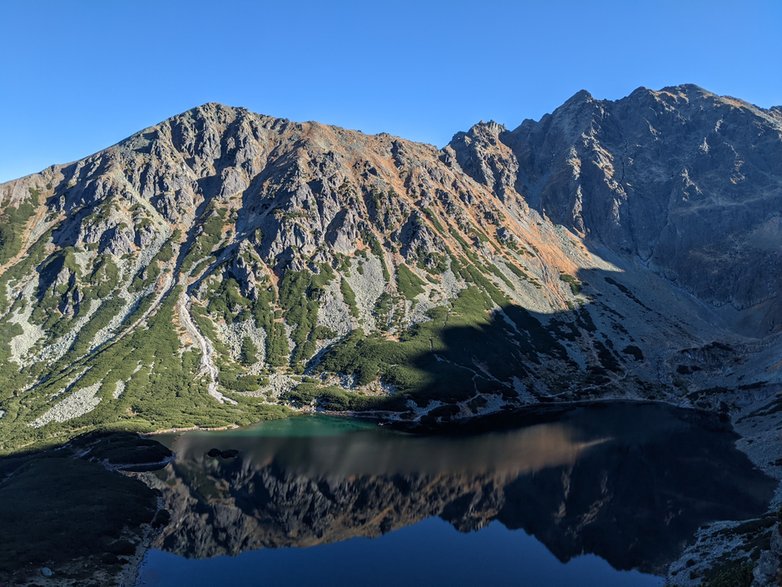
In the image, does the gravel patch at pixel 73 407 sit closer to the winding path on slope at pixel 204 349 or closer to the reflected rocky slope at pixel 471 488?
the winding path on slope at pixel 204 349

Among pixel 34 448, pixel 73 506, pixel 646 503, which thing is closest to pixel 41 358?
pixel 34 448

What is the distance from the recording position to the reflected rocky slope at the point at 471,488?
72875mm

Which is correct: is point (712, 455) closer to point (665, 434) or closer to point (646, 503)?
point (665, 434)

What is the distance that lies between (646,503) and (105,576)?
258 feet

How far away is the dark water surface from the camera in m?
63.6

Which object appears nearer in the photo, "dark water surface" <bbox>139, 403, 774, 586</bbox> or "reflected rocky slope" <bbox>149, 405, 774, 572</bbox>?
"dark water surface" <bbox>139, 403, 774, 586</bbox>

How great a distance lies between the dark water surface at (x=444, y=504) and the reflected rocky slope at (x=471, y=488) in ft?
1.12

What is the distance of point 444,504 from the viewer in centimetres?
8406

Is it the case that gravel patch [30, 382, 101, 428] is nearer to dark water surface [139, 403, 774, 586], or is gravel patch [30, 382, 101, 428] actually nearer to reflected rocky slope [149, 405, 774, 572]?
dark water surface [139, 403, 774, 586]

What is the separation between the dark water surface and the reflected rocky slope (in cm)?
34

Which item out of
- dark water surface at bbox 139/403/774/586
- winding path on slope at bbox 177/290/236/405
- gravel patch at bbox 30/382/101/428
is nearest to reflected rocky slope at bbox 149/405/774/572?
dark water surface at bbox 139/403/774/586

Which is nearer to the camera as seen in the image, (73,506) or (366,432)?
(73,506)

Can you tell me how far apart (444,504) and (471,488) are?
8.50 m

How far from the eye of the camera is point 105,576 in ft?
196
